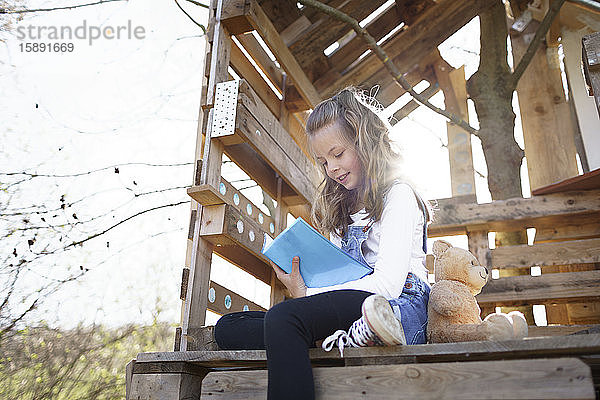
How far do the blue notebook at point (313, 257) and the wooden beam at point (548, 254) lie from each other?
7.22 feet

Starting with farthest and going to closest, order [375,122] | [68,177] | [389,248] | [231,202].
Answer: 1. [68,177]
2. [231,202]
3. [375,122]
4. [389,248]

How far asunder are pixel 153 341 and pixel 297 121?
241 cm

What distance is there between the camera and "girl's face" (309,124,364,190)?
2156 millimetres

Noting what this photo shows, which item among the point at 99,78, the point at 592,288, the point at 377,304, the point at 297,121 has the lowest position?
the point at 377,304

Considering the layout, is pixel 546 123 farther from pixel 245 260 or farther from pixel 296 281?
pixel 296 281

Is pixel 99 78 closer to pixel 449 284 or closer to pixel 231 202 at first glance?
pixel 231 202

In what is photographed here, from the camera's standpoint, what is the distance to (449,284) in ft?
5.99

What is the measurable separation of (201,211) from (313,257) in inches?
38.4

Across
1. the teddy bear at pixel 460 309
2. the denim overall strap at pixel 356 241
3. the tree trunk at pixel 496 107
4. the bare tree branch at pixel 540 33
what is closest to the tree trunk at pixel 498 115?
the tree trunk at pixel 496 107

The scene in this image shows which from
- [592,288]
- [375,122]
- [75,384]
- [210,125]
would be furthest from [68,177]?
[592,288]

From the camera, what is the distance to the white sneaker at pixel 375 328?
1440 millimetres

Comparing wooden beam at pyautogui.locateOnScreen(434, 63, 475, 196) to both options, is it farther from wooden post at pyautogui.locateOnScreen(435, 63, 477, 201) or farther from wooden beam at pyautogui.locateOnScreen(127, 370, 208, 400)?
wooden beam at pyautogui.locateOnScreen(127, 370, 208, 400)

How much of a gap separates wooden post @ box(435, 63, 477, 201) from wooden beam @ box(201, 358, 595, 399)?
274 cm

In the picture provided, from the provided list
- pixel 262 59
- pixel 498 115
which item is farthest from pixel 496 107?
pixel 262 59
